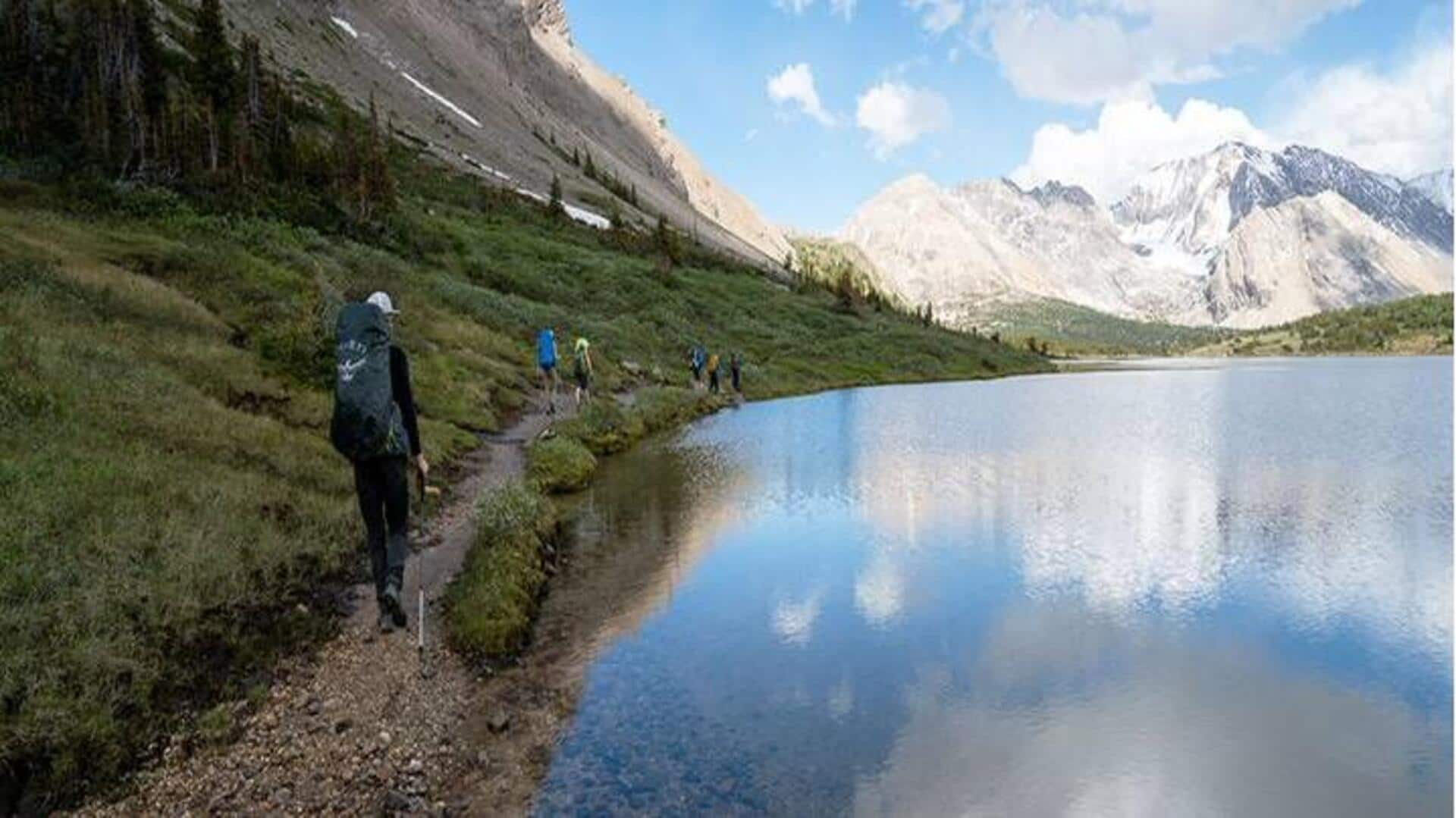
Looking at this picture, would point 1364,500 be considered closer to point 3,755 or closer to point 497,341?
point 3,755

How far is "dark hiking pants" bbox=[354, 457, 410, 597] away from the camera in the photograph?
1233cm

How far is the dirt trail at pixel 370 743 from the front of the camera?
29.9 ft

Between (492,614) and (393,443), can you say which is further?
(492,614)

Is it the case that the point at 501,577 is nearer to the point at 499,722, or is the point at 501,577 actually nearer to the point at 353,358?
the point at 499,722

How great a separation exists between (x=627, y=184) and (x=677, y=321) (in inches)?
4450

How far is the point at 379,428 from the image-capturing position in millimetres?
11930

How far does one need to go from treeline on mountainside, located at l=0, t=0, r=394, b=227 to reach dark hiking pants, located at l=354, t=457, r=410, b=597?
42.4 m

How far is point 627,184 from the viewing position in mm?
192875

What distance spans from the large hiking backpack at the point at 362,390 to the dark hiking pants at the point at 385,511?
0.35m

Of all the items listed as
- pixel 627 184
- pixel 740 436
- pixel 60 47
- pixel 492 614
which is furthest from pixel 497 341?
pixel 627 184

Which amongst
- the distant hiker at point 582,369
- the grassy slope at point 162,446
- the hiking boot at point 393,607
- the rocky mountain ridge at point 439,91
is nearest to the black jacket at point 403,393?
the hiking boot at point 393,607

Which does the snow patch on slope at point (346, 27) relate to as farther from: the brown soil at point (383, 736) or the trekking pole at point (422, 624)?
the brown soil at point (383, 736)

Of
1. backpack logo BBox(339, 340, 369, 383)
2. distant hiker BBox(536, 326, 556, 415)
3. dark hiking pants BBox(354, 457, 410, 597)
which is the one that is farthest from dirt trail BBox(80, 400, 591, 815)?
distant hiker BBox(536, 326, 556, 415)

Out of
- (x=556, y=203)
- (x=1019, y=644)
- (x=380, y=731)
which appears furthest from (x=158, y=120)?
(x=556, y=203)
